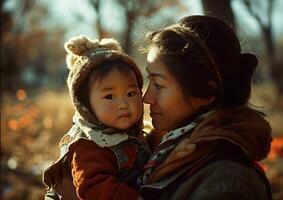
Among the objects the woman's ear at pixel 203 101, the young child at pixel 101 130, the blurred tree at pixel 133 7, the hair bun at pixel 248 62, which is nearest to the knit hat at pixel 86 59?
the young child at pixel 101 130

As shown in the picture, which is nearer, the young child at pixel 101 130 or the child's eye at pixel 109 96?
the young child at pixel 101 130

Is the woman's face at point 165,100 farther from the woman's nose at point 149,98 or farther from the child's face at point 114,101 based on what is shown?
the child's face at point 114,101

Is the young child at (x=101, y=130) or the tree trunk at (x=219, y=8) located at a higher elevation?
the tree trunk at (x=219, y=8)

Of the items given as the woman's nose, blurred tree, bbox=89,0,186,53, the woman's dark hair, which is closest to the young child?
the woman's nose

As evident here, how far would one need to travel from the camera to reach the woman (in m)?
2.13

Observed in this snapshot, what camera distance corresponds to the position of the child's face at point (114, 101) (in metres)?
2.68

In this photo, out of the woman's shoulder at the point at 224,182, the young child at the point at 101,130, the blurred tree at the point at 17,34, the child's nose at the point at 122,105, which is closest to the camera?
the woman's shoulder at the point at 224,182

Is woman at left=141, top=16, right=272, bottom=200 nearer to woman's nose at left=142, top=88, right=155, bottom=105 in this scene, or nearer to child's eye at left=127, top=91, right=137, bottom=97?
woman's nose at left=142, top=88, right=155, bottom=105

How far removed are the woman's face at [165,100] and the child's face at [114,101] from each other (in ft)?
A: 0.56

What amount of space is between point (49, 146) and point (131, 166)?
6.67 m

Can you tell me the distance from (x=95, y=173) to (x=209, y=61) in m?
0.71

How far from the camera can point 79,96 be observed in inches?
111

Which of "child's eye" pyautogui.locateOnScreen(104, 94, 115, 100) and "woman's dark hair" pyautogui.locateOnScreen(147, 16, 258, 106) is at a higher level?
"woman's dark hair" pyautogui.locateOnScreen(147, 16, 258, 106)

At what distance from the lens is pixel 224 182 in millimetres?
2061
